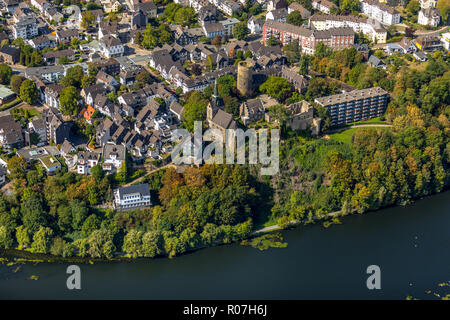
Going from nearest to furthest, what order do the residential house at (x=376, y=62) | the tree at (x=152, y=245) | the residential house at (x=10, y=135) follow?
the tree at (x=152, y=245), the residential house at (x=10, y=135), the residential house at (x=376, y=62)

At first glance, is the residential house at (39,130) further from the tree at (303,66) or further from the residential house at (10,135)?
the tree at (303,66)

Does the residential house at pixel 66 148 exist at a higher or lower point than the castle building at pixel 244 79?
lower

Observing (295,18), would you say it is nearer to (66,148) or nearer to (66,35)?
(66,35)

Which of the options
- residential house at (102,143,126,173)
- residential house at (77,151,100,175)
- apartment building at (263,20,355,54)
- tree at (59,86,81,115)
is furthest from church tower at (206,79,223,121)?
apartment building at (263,20,355,54)

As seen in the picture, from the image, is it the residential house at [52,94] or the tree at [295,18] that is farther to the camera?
the tree at [295,18]

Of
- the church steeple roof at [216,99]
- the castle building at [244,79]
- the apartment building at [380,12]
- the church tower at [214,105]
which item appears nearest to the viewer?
the church tower at [214,105]

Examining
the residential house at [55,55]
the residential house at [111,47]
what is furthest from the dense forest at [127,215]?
the residential house at [111,47]

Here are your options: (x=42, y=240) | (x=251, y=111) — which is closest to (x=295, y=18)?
(x=251, y=111)
